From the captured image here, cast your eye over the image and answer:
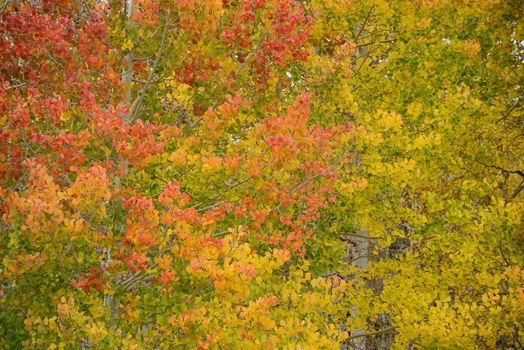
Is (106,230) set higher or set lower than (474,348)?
higher

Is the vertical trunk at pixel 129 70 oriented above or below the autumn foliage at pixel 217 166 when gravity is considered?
above

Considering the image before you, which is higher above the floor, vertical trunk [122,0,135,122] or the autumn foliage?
vertical trunk [122,0,135,122]

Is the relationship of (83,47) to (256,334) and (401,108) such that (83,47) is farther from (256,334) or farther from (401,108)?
(401,108)

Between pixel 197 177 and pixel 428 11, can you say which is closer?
pixel 197 177

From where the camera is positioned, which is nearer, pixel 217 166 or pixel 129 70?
pixel 217 166

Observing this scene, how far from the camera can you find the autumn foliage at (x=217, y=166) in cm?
480

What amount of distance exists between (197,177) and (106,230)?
4.98ft

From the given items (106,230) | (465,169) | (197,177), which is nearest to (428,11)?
(465,169)

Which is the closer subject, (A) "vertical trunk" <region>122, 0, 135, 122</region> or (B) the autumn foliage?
(B) the autumn foliage

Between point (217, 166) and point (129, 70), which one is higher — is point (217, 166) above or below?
below

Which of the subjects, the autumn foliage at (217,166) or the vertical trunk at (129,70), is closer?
the autumn foliage at (217,166)

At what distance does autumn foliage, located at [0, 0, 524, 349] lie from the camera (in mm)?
4801

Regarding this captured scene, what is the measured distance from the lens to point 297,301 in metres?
5.82

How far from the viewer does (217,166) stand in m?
5.55
